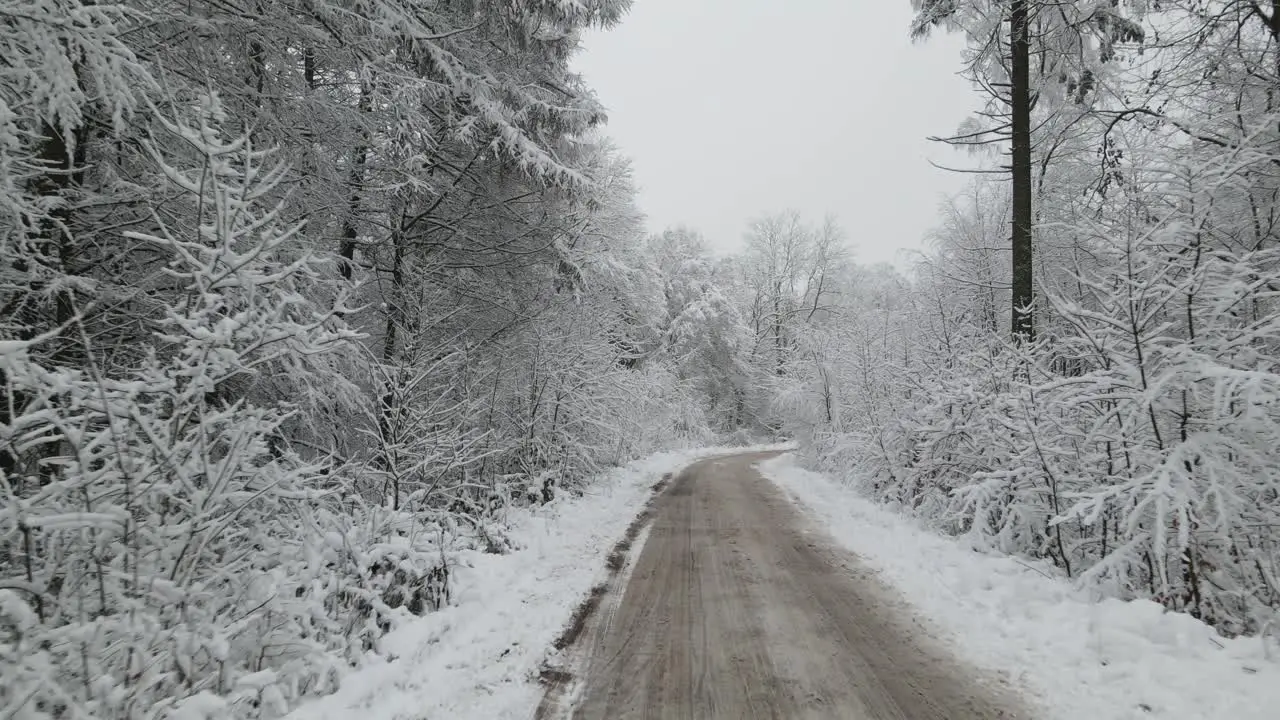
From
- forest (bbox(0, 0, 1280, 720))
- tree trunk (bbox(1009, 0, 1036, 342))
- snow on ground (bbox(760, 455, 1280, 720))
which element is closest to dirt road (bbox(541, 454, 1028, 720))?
snow on ground (bbox(760, 455, 1280, 720))

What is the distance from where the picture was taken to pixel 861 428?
523 inches

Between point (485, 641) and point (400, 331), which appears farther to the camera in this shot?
point (400, 331)

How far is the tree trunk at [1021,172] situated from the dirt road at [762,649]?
4749 mm

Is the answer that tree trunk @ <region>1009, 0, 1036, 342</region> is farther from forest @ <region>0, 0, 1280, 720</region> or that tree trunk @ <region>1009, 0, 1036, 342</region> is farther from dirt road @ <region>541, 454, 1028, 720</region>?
dirt road @ <region>541, 454, 1028, 720</region>

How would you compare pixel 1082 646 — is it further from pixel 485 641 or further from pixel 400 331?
pixel 400 331

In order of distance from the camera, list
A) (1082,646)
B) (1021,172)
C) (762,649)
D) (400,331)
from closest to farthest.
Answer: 1. (1082,646)
2. (762,649)
3. (400,331)
4. (1021,172)

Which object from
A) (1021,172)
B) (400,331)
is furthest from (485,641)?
(1021,172)

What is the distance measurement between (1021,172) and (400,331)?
910 centimetres

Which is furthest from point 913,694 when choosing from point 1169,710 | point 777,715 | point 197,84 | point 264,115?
point 197,84

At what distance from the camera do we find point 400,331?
7.45m

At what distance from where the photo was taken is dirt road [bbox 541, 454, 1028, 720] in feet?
11.1

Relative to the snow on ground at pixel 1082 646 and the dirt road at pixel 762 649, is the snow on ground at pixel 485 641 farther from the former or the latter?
the snow on ground at pixel 1082 646

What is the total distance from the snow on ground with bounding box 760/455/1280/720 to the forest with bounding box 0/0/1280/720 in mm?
480

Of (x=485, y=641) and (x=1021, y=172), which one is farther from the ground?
(x=1021, y=172)
